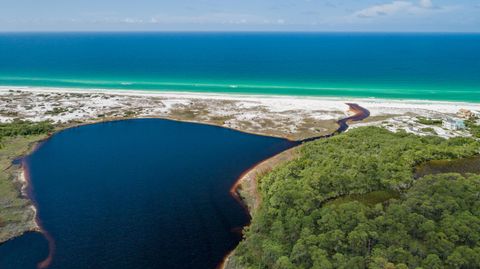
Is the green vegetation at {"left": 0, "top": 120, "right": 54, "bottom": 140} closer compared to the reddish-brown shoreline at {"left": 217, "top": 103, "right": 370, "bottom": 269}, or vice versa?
the reddish-brown shoreline at {"left": 217, "top": 103, "right": 370, "bottom": 269}

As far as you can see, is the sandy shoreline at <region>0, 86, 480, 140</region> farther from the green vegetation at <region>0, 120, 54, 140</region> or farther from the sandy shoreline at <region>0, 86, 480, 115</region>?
the green vegetation at <region>0, 120, 54, 140</region>

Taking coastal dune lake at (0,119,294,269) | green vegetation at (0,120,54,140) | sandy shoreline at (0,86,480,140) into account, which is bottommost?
coastal dune lake at (0,119,294,269)

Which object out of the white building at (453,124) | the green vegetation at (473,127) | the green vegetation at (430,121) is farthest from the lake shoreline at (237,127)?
the white building at (453,124)

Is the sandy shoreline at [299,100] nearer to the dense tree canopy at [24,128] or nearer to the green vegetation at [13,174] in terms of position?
the dense tree canopy at [24,128]

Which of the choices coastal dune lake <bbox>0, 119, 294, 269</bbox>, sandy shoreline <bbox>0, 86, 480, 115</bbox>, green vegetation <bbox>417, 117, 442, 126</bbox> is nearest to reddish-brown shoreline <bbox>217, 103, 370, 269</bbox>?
coastal dune lake <bbox>0, 119, 294, 269</bbox>

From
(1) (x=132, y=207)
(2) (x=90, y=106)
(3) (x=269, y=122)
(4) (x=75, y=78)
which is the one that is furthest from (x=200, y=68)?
(1) (x=132, y=207)

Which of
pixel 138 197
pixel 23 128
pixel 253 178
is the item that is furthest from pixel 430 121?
pixel 23 128
